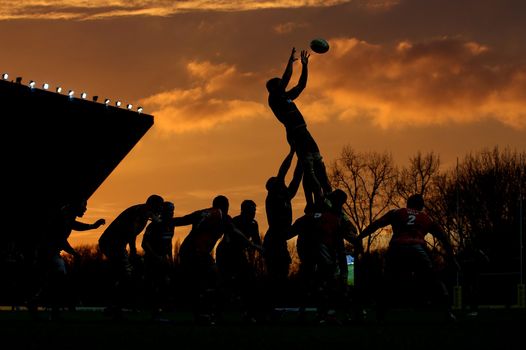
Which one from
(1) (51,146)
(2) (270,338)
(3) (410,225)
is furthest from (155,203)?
(1) (51,146)

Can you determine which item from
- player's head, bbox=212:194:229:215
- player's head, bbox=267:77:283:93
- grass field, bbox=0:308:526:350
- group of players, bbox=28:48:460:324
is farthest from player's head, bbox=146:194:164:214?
grass field, bbox=0:308:526:350

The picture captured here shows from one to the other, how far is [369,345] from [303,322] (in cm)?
622

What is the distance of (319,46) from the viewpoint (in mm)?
22094

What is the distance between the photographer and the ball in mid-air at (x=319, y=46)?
866 inches

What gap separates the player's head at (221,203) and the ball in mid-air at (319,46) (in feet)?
19.3

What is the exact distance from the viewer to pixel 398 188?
74.7 meters

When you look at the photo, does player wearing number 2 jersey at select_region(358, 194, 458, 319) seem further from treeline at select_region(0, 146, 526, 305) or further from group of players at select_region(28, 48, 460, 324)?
treeline at select_region(0, 146, 526, 305)

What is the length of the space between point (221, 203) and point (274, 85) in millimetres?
4705

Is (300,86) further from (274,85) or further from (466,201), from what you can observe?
(466,201)

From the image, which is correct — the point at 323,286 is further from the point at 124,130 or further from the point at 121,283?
the point at 124,130

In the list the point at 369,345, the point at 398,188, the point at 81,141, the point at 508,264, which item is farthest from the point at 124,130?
the point at 369,345

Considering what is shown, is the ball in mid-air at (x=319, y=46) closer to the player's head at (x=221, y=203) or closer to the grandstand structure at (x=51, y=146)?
the player's head at (x=221, y=203)

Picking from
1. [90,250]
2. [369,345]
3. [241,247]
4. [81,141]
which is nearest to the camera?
[369,345]

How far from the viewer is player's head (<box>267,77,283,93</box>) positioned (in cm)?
2111
